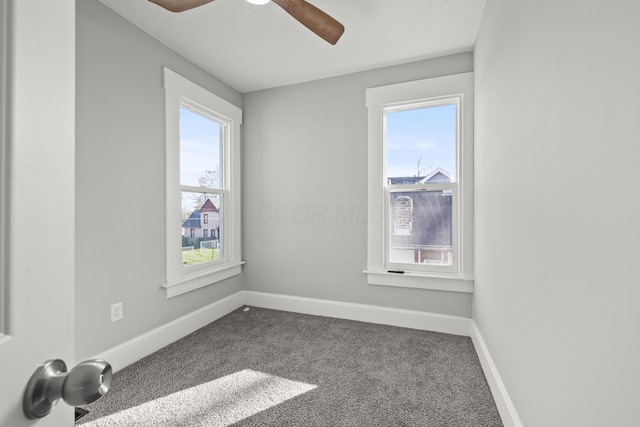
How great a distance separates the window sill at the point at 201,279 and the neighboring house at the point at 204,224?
0.33 metres

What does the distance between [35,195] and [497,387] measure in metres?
2.12

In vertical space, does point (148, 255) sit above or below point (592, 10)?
below

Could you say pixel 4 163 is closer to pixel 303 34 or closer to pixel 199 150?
pixel 303 34

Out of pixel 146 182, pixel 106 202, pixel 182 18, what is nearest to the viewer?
pixel 106 202

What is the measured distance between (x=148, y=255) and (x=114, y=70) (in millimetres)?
1341

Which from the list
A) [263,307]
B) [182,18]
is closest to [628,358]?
[182,18]

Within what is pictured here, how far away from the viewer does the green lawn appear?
2744mm

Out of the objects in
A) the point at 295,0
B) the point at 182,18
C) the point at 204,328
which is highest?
the point at 182,18

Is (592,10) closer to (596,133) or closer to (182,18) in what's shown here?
(596,133)

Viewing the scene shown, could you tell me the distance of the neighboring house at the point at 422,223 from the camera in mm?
2766

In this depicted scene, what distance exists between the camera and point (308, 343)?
2473mm

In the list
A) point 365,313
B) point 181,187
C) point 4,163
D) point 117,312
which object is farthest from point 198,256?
point 4,163

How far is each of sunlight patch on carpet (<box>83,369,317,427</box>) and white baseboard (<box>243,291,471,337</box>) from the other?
1185 mm

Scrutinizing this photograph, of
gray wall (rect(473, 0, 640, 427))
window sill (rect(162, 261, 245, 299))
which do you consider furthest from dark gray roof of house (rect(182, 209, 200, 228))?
gray wall (rect(473, 0, 640, 427))
